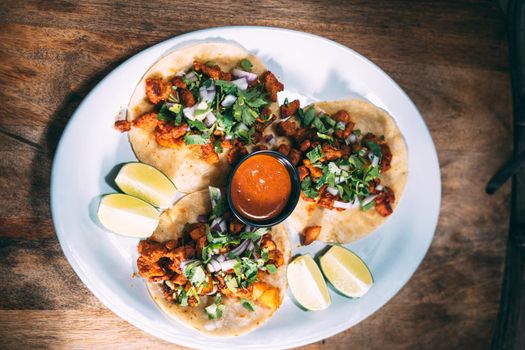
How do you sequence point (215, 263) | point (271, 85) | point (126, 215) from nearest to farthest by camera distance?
point (126, 215), point (215, 263), point (271, 85)

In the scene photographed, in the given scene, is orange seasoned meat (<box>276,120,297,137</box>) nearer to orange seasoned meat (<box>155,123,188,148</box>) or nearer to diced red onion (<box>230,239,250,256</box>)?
orange seasoned meat (<box>155,123,188,148</box>)

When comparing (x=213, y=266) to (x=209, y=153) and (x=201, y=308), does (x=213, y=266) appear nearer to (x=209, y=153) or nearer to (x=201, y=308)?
(x=201, y=308)

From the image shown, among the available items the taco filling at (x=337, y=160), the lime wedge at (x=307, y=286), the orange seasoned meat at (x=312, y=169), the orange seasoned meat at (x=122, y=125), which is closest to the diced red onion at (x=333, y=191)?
the taco filling at (x=337, y=160)

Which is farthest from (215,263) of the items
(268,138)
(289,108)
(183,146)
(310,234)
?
(289,108)

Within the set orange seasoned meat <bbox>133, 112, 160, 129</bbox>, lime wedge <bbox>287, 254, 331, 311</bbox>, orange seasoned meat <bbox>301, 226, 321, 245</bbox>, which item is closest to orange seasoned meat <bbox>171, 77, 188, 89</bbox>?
orange seasoned meat <bbox>133, 112, 160, 129</bbox>

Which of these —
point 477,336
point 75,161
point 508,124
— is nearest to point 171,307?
point 75,161

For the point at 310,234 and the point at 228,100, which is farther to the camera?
the point at 310,234

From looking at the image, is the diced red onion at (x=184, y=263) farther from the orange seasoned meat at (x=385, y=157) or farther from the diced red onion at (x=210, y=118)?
the orange seasoned meat at (x=385, y=157)
